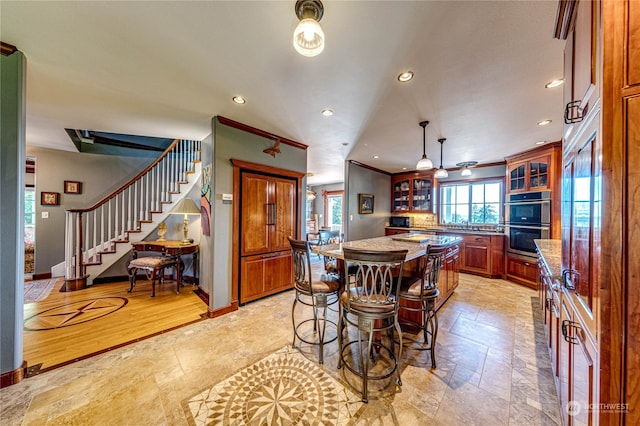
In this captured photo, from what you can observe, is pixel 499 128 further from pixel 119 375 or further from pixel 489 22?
pixel 119 375

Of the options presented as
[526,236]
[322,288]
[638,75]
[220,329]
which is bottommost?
[220,329]

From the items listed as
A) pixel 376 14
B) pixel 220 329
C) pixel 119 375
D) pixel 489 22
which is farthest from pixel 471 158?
pixel 119 375

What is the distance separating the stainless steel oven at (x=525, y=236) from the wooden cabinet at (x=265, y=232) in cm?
430

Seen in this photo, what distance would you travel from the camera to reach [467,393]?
167 centimetres

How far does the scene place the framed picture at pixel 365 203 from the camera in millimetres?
5504

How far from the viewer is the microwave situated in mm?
6367

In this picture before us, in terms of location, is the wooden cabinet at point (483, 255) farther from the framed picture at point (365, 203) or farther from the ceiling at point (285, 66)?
Answer: the ceiling at point (285, 66)

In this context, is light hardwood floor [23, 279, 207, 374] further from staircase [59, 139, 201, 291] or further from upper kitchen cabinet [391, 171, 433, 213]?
upper kitchen cabinet [391, 171, 433, 213]

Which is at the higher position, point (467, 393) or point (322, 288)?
point (322, 288)

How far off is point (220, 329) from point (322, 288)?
1.44 metres

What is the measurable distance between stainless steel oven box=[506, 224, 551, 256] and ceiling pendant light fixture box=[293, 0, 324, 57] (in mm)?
4915

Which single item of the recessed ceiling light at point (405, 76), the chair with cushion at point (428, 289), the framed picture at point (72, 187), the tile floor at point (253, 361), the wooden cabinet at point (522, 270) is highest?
the recessed ceiling light at point (405, 76)

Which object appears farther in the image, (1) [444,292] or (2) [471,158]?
(2) [471,158]

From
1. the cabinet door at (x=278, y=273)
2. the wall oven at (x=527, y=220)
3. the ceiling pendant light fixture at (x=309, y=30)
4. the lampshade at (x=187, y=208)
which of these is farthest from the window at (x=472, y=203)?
the lampshade at (x=187, y=208)
